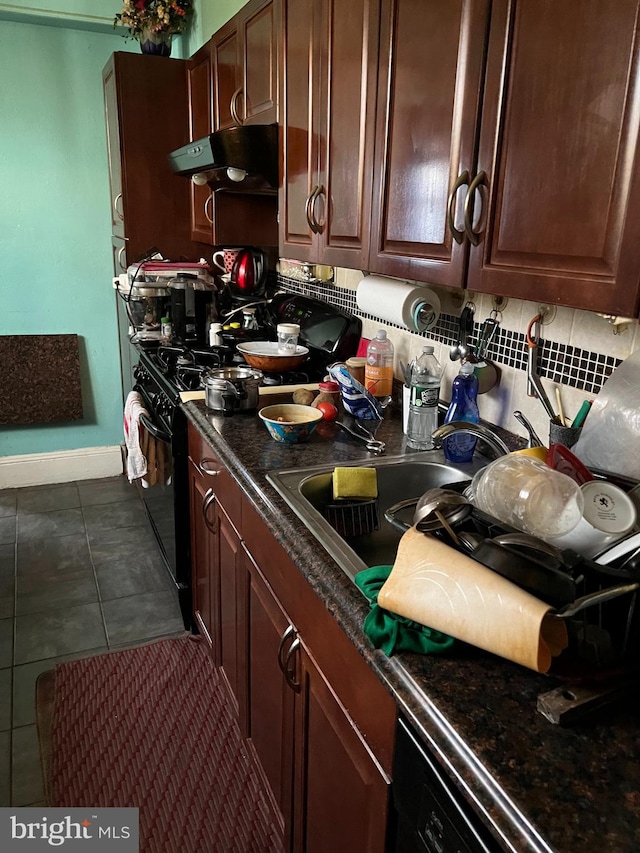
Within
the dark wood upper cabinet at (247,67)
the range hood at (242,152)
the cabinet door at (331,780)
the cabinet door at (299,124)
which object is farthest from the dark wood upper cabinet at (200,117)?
the cabinet door at (331,780)

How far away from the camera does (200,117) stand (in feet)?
9.16

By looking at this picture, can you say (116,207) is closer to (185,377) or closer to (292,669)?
(185,377)

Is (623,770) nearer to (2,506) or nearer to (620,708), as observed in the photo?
(620,708)

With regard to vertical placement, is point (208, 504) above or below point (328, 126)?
below

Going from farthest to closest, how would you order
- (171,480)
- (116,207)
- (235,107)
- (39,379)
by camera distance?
(39,379) → (116,207) → (235,107) → (171,480)

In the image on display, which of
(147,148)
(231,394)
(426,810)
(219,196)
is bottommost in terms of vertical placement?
(426,810)

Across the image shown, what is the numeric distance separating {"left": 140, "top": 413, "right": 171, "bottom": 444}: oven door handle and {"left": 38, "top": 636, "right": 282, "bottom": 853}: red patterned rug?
755 mm

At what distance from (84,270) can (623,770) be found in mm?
3535

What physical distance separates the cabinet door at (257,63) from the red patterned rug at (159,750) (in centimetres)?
189

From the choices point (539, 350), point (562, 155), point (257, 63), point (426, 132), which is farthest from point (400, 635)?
point (257, 63)

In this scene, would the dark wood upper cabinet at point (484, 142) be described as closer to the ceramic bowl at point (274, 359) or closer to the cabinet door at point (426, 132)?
the cabinet door at point (426, 132)

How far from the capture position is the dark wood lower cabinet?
948 millimetres

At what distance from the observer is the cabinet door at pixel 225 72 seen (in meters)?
2.33

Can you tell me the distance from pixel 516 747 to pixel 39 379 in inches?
136
